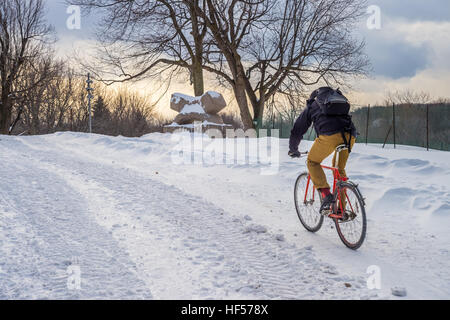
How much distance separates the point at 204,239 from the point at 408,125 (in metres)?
15.9

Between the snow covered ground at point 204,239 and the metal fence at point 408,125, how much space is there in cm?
980

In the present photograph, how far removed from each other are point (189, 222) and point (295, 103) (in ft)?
55.1

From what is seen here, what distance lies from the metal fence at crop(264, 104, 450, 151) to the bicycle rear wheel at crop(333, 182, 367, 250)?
13.4 metres

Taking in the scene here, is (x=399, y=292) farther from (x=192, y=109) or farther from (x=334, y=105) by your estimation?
(x=192, y=109)

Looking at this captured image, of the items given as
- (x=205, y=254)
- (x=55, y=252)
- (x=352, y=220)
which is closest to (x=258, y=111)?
(x=352, y=220)

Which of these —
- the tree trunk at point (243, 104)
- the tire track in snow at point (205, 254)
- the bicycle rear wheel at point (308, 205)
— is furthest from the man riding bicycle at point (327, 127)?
the tree trunk at point (243, 104)

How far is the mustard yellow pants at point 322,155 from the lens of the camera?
3.84 m

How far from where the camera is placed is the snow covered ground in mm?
2824

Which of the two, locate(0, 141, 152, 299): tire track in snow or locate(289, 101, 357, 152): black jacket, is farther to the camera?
locate(289, 101, 357, 152): black jacket

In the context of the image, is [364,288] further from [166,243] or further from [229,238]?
[166,243]

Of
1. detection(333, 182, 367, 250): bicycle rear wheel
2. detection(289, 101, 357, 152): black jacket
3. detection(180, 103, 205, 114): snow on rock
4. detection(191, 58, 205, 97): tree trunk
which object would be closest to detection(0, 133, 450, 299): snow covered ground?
detection(333, 182, 367, 250): bicycle rear wheel

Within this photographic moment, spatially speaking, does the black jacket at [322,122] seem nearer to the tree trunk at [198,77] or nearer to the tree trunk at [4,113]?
the tree trunk at [198,77]

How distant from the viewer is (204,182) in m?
7.16

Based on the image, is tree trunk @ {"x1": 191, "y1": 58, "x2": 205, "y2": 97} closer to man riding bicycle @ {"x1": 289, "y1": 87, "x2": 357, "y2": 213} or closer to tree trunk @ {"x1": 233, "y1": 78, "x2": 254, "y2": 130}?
tree trunk @ {"x1": 233, "y1": 78, "x2": 254, "y2": 130}
